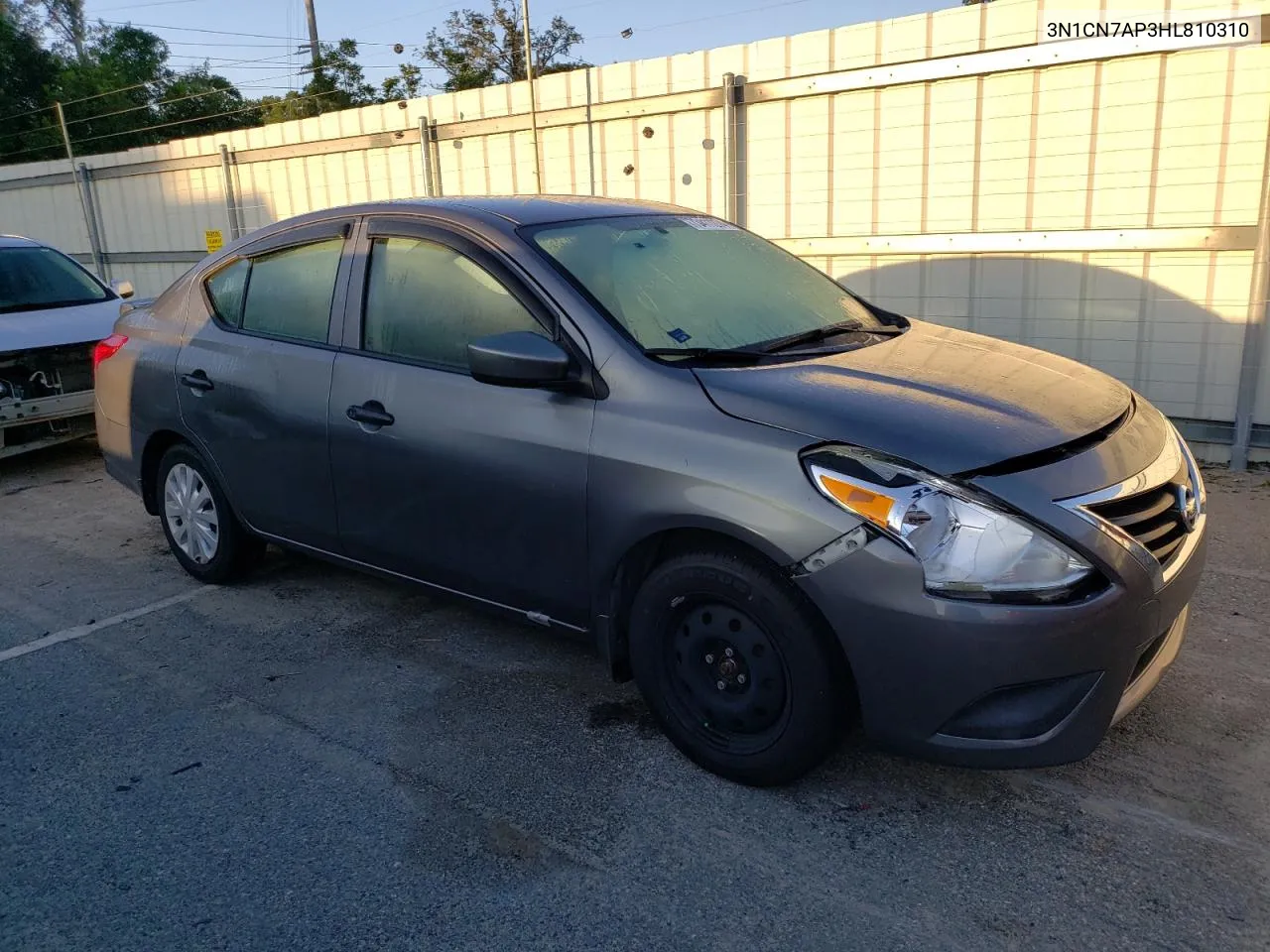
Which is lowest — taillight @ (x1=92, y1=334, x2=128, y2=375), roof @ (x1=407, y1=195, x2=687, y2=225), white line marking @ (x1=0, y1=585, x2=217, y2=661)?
white line marking @ (x1=0, y1=585, x2=217, y2=661)

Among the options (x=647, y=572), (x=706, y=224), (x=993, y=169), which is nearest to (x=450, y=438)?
(x=647, y=572)

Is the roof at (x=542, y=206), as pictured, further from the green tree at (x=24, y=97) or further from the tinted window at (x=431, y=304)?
the green tree at (x=24, y=97)

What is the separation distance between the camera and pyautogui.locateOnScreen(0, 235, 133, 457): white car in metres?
6.94

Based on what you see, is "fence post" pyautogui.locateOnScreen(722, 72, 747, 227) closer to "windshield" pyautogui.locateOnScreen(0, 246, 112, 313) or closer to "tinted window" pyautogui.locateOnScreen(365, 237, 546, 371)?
"tinted window" pyautogui.locateOnScreen(365, 237, 546, 371)

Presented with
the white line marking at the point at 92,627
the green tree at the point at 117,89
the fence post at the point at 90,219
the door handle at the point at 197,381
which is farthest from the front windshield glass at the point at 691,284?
the green tree at the point at 117,89

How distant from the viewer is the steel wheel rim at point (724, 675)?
115 inches

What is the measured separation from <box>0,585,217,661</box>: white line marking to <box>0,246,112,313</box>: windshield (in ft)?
13.0

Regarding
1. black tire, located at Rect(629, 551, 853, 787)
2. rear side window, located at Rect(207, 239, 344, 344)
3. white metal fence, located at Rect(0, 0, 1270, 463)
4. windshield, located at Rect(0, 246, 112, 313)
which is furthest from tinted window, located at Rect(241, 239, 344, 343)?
white metal fence, located at Rect(0, 0, 1270, 463)

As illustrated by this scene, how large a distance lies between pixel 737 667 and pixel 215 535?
294 cm

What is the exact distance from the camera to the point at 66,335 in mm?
7270

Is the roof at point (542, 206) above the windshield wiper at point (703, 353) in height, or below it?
above

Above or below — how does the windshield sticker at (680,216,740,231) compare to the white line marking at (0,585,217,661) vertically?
above

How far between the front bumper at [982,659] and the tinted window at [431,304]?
144cm

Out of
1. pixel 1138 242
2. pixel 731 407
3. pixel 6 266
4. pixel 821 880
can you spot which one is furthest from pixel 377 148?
pixel 821 880
